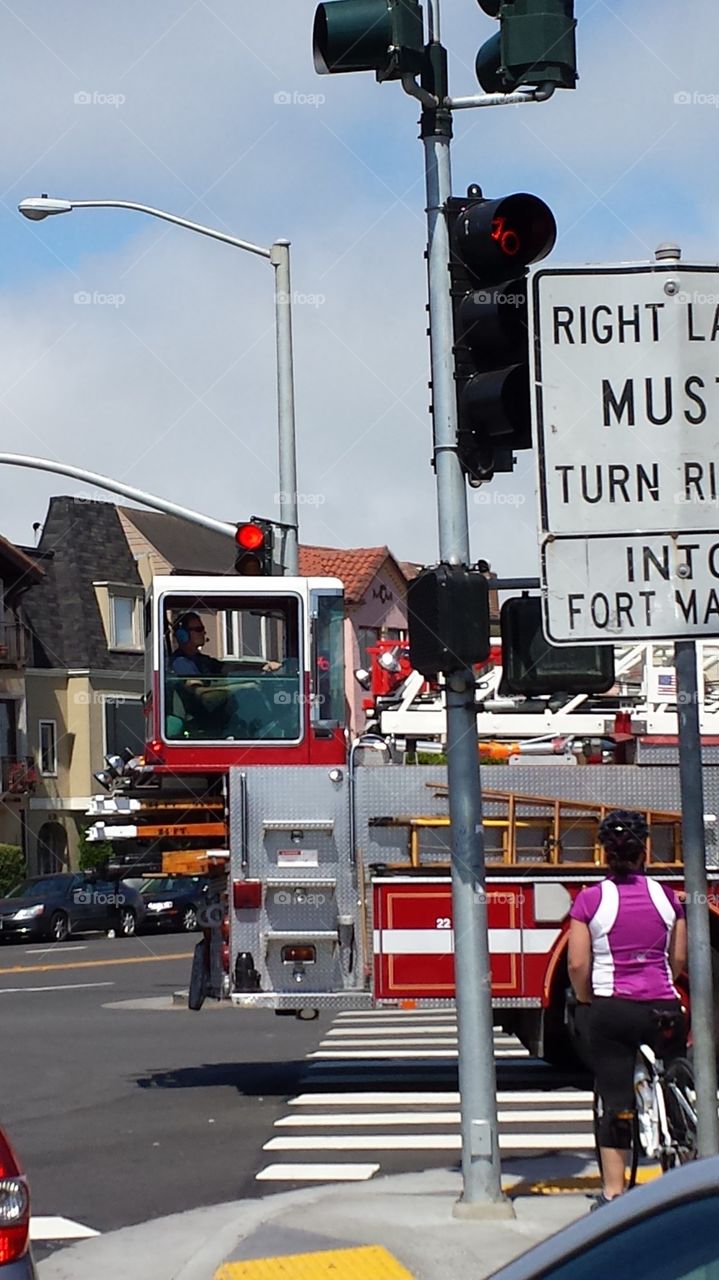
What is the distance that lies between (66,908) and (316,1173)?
30.3 m

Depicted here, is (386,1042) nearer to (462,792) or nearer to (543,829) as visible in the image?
(543,829)

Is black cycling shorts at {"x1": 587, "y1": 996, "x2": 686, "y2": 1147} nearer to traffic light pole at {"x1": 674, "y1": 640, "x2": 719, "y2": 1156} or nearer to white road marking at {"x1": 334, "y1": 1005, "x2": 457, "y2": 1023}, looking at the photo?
traffic light pole at {"x1": 674, "y1": 640, "x2": 719, "y2": 1156}

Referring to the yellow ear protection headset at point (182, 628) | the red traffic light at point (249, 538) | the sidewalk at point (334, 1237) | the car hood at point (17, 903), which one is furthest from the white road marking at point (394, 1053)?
the car hood at point (17, 903)

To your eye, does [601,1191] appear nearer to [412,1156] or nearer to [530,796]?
[412,1156]

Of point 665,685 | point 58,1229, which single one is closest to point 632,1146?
point 58,1229

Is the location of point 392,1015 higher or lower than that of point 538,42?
lower

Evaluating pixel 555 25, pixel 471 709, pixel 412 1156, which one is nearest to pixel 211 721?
pixel 412 1156

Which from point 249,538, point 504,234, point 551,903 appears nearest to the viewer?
point 504,234

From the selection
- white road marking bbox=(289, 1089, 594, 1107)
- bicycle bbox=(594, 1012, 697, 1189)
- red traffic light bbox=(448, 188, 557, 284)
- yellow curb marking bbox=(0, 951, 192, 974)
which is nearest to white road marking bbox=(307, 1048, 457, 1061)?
white road marking bbox=(289, 1089, 594, 1107)

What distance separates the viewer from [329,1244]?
8.12m

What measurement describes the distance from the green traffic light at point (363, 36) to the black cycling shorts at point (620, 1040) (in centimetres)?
421

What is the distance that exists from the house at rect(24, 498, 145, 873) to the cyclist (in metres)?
49.4

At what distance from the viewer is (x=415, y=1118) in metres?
12.1

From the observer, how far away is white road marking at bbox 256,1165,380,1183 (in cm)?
1016
